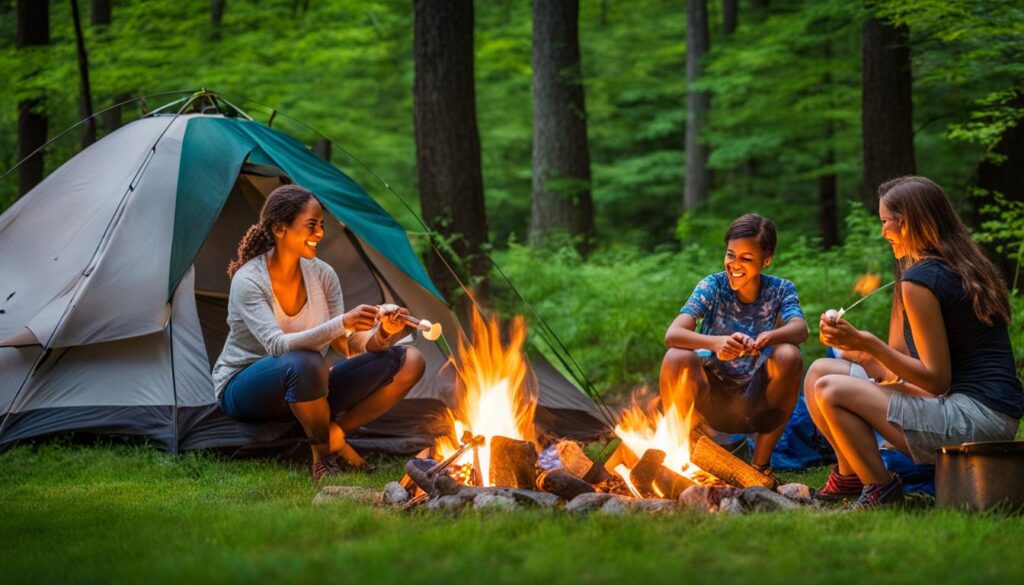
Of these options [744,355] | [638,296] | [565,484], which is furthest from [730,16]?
[565,484]

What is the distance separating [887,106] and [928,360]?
4.82 metres

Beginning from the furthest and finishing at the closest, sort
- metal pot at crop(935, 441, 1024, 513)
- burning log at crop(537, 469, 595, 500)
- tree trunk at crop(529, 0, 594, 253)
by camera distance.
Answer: tree trunk at crop(529, 0, 594, 253), burning log at crop(537, 469, 595, 500), metal pot at crop(935, 441, 1024, 513)

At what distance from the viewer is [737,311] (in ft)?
14.4

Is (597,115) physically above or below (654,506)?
above

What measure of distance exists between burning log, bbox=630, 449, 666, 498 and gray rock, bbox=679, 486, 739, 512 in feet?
0.68

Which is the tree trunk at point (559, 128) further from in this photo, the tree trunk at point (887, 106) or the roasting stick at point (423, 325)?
the roasting stick at point (423, 325)

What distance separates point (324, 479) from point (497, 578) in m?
1.93

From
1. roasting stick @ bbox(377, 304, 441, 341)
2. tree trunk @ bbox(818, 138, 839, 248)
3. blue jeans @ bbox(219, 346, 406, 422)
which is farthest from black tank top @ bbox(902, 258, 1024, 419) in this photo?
tree trunk @ bbox(818, 138, 839, 248)

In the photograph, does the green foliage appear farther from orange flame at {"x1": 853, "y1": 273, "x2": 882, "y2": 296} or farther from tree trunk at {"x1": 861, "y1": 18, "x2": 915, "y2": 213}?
tree trunk at {"x1": 861, "y1": 18, "x2": 915, "y2": 213}

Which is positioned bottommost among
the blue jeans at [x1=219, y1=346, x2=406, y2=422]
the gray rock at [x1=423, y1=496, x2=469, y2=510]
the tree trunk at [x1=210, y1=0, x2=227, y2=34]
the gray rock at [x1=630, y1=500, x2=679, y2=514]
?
the gray rock at [x1=630, y1=500, x2=679, y2=514]

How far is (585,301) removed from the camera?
322 inches

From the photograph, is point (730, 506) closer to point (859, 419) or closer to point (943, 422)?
point (859, 419)

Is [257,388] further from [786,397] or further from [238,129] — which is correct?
[786,397]

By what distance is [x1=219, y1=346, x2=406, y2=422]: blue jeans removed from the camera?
4324 mm
